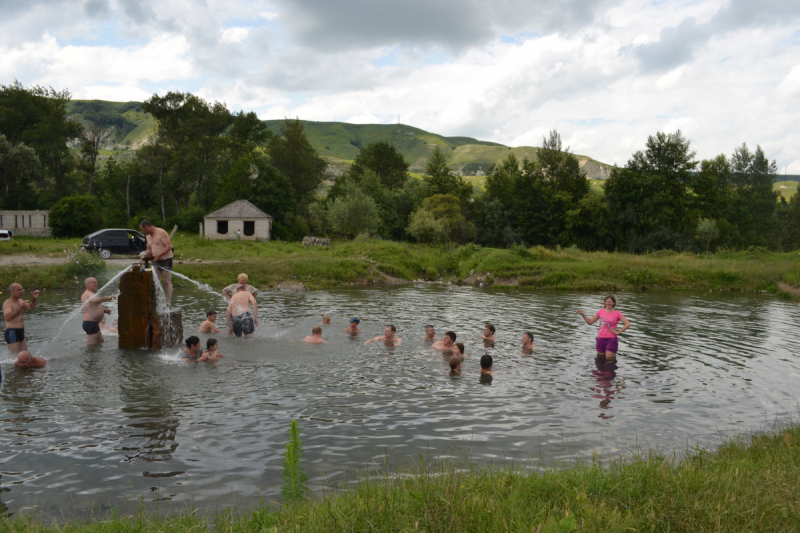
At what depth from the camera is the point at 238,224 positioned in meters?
58.0

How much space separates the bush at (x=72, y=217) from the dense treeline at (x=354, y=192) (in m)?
0.19

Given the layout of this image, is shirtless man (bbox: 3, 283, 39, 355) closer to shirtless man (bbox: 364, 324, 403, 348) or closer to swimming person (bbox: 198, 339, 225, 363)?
swimming person (bbox: 198, 339, 225, 363)

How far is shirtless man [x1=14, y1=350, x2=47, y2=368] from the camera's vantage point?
11781mm

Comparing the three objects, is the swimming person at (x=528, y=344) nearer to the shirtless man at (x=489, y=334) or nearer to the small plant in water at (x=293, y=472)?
the shirtless man at (x=489, y=334)

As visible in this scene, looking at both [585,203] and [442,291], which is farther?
[585,203]

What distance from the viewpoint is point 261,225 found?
191 ft

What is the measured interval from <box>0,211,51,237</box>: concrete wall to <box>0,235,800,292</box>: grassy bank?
17.0 metres

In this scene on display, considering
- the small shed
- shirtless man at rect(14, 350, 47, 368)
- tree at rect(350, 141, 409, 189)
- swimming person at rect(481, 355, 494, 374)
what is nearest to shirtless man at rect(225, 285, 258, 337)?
shirtless man at rect(14, 350, 47, 368)

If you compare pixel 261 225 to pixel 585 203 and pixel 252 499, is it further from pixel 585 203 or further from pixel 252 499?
pixel 252 499

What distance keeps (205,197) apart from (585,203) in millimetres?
54439

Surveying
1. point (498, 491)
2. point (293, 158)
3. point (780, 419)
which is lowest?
point (780, 419)

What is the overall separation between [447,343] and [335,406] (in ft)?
17.5

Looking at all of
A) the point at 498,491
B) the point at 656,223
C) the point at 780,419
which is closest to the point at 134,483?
the point at 498,491

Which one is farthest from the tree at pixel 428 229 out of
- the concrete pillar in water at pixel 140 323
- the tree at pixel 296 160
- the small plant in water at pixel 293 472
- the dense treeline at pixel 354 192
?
the small plant in water at pixel 293 472
